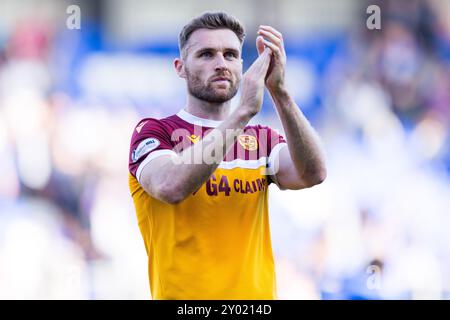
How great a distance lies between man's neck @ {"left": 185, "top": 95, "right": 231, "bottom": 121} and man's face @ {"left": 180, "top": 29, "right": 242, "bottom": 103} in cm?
4

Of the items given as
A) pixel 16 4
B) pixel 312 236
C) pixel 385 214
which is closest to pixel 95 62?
pixel 16 4

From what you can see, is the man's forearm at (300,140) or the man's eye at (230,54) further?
the man's eye at (230,54)

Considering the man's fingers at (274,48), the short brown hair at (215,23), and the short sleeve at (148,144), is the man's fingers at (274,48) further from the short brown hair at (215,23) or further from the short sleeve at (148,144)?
the short sleeve at (148,144)

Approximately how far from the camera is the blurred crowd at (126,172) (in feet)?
22.6

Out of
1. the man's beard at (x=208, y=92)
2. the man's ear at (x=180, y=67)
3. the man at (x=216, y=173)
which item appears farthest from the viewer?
the man's ear at (x=180, y=67)

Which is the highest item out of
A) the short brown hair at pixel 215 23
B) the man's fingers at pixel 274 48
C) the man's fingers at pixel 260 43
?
the short brown hair at pixel 215 23

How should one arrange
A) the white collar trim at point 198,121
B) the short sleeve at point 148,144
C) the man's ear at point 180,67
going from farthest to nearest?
the man's ear at point 180,67
the white collar trim at point 198,121
the short sleeve at point 148,144

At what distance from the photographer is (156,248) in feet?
10.6

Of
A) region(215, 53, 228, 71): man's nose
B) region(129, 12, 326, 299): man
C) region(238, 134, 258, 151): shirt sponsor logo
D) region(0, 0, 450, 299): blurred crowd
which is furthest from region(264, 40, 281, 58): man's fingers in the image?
region(0, 0, 450, 299): blurred crowd

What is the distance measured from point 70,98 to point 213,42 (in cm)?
404

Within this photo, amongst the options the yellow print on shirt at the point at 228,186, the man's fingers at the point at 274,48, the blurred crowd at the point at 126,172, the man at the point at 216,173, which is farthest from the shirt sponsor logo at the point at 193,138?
the blurred crowd at the point at 126,172

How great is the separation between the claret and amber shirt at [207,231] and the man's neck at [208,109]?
130 mm
